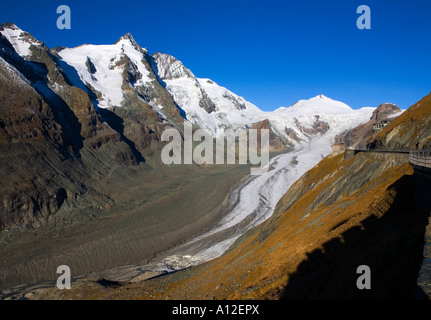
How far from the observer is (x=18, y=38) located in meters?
159

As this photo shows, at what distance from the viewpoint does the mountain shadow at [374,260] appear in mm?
11430

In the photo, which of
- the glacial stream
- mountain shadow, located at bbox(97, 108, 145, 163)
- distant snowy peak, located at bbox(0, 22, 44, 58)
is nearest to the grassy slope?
the glacial stream

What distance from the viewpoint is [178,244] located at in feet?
229

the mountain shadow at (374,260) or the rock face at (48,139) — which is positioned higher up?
the rock face at (48,139)

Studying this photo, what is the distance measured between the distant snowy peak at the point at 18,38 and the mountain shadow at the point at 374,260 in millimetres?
179676

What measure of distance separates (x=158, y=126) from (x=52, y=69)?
63077mm

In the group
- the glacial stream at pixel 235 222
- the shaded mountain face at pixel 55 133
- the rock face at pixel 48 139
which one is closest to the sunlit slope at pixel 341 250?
the glacial stream at pixel 235 222

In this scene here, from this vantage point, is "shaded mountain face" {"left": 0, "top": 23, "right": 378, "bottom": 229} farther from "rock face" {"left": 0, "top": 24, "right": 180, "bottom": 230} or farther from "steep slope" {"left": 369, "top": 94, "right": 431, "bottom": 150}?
"steep slope" {"left": 369, "top": 94, "right": 431, "bottom": 150}

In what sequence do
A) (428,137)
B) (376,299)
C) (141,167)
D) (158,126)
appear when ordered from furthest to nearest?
(158,126) < (141,167) < (428,137) < (376,299)

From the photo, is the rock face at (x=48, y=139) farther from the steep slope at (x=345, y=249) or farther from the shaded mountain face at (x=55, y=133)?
the steep slope at (x=345, y=249)

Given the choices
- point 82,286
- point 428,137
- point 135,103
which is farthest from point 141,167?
point 428,137

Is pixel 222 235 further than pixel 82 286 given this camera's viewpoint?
Yes

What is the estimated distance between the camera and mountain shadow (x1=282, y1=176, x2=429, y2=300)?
37.5ft
